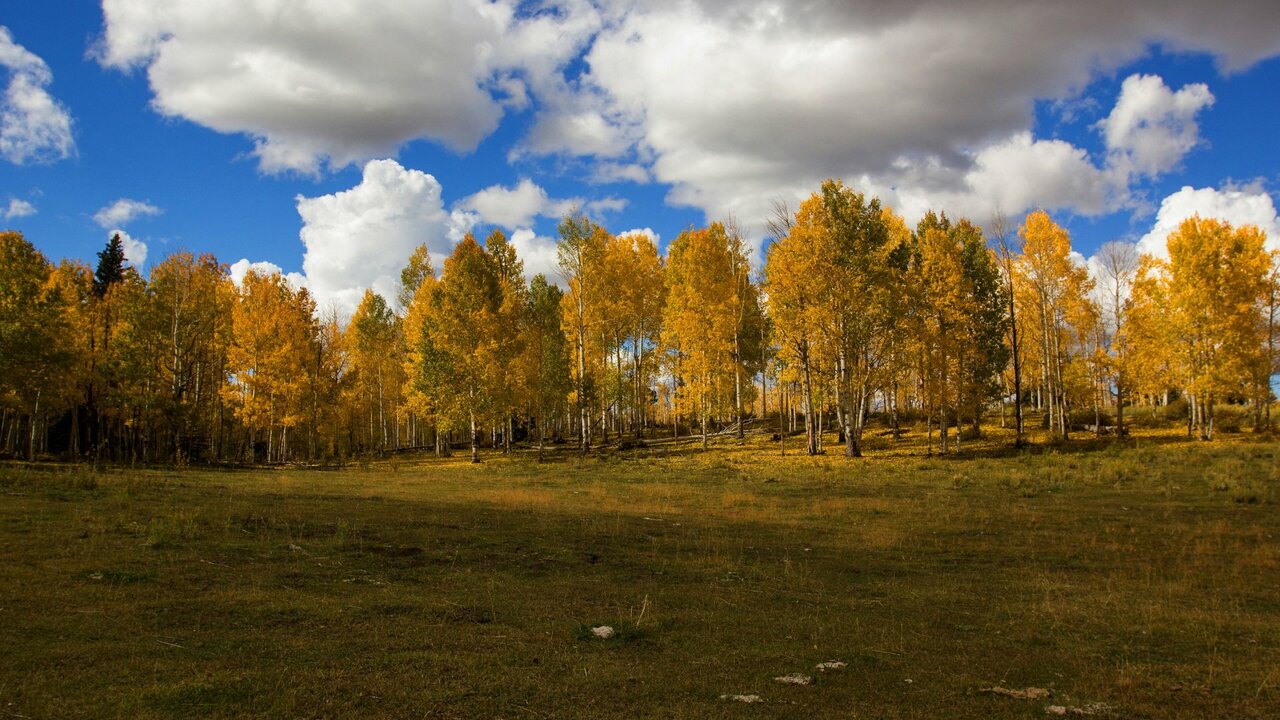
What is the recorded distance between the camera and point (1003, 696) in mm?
6145

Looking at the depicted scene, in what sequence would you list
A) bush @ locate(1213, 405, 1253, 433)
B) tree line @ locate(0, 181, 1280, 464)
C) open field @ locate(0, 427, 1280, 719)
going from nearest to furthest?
1. open field @ locate(0, 427, 1280, 719)
2. tree line @ locate(0, 181, 1280, 464)
3. bush @ locate(1213, 405, 1253, 433)

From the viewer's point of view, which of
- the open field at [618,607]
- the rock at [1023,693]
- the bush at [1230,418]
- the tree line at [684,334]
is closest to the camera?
the open field at [618,607]

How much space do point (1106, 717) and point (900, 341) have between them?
33.4m

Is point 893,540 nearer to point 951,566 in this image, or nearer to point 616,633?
point 951,566

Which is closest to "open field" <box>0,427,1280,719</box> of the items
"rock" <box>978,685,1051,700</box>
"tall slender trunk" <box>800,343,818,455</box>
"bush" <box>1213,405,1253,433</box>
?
"rock" <box>978,685,1051,700</box>

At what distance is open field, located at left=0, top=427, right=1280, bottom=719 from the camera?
587 cm

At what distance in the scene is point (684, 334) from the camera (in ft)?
141

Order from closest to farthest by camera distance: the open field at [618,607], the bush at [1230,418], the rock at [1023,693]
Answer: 1. the open field at [618,607]
2. the rock at [1023,693]
3. the bush at [1230,418]

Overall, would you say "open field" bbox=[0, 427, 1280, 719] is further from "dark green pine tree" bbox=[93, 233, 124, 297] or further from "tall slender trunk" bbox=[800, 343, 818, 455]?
"dark green pine tree" bbox=[93, 233, 124, 297]

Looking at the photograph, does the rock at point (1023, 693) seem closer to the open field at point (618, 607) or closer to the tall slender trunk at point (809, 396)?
the open field at point (618, 607)

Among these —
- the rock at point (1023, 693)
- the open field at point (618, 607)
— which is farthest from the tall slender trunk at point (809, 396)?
the rock at point (1023, 693)

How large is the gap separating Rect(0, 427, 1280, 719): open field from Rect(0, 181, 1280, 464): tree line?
18912 millimetres

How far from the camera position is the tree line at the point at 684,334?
121 feet

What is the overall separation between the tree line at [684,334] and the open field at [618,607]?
62.0ft
